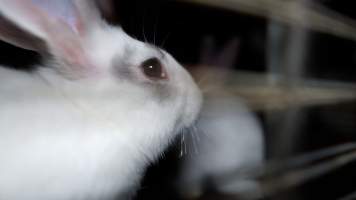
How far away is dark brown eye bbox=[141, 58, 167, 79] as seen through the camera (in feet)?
2.23

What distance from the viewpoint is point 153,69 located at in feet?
2.25

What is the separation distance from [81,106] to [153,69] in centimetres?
12

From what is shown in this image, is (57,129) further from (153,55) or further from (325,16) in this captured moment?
(325,16)

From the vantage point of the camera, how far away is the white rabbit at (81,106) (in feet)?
1.77

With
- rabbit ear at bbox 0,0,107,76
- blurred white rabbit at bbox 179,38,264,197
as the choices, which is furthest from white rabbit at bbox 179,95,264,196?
rabbit ear at bbox 0,0,107,76

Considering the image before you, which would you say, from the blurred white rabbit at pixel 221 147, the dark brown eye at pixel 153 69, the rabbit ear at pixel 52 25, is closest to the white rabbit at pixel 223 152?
the blurred white rabbit at pixel 221 147

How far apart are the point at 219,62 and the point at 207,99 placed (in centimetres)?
11

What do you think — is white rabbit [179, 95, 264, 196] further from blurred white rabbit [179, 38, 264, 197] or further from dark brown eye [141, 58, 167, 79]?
dark brown eye [141, 58, 167, 79]

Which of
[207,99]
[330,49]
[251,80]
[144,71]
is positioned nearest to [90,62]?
[144,71]

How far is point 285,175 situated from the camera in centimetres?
85

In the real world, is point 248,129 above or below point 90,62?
below

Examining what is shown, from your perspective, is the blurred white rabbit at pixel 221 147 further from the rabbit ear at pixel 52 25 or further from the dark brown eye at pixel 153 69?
the rabbit ear at pixel 52 25

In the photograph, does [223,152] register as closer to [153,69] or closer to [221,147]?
[221,147]

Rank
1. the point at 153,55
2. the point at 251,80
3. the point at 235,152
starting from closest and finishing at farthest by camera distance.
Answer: the point at 153,55 → the point at 235,152 → the point at 251,80
